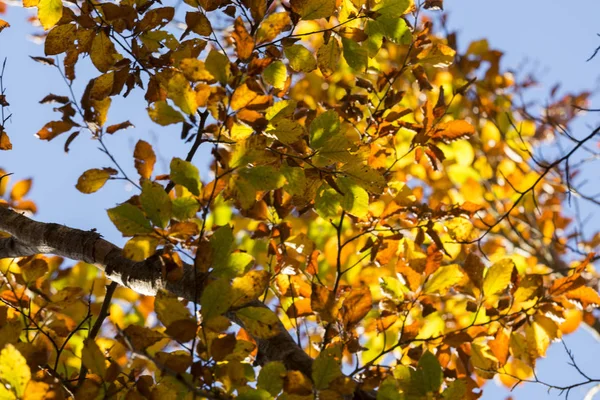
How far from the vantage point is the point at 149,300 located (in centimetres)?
312

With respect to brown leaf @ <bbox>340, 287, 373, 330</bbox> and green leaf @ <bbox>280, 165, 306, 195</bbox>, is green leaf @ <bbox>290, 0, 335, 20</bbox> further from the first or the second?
brown leaf @ <bbox>340, 287, 373, 330</bbox>

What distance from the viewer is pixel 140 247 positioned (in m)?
1.14

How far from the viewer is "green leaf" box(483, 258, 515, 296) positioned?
4.83 feet

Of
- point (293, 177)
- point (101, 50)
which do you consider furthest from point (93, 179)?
point (293, 177)

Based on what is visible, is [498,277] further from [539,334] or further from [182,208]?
[182,208]

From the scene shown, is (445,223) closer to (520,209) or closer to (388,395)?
(388,395)

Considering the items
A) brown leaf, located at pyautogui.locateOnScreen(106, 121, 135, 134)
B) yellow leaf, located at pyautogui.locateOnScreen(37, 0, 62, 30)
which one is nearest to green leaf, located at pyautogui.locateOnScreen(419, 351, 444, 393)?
brown leaf, located at pyautogui.locateOnScreen(106, 121, 135, 134)

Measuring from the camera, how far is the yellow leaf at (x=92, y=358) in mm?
1028

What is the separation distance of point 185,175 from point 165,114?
0.20 metres

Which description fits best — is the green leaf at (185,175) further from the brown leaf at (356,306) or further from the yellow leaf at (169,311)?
the brown leaf at (356,306)

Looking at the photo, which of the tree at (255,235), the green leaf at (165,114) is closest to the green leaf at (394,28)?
the tree at (255,235)

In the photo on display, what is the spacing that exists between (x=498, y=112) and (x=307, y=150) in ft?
10.1

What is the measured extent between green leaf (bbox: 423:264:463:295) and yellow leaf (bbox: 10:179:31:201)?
5.07ft

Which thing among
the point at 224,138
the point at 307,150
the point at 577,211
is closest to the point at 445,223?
the point at 307,150
